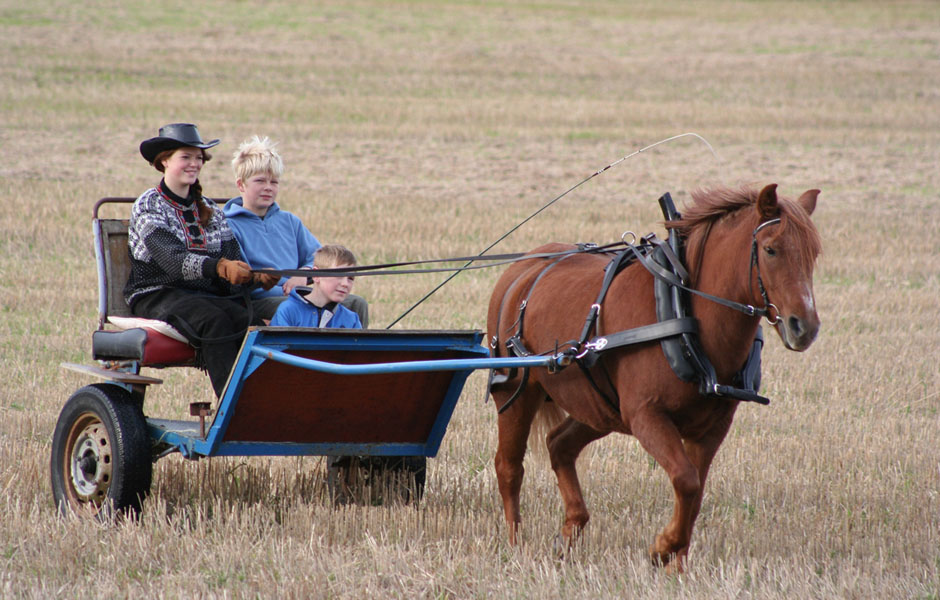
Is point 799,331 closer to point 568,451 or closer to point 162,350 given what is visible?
point 568,451

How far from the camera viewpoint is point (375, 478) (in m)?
6.11

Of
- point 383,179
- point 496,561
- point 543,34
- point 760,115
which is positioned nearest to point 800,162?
point 760,115

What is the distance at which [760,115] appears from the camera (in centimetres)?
2681

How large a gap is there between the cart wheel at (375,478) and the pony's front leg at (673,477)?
62.6 inches

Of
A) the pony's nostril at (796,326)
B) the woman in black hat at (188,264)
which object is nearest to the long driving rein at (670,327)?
the pony's nostril at (796,326)

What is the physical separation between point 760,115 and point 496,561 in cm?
2348

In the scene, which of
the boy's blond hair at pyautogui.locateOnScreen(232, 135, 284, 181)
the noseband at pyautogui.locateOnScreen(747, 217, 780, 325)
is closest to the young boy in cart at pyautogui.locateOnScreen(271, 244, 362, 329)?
the boy's blond hair at pyautogui.locateOnScreen(232, 135, 284, 181)

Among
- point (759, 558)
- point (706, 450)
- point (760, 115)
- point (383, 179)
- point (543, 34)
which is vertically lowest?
point (759, 558)

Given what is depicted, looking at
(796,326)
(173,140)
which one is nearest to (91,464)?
(173,140)

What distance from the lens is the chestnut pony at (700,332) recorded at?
4391 mm

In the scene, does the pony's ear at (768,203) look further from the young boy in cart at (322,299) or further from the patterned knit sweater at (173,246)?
the patterned knit sweater at (173,246)

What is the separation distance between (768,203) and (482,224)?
11.4 meters

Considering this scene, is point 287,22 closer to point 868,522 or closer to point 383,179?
point 383,179

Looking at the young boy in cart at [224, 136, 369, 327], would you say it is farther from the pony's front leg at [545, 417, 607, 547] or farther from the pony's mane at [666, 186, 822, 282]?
the pony's mane at [666, 186, 822, 282]
